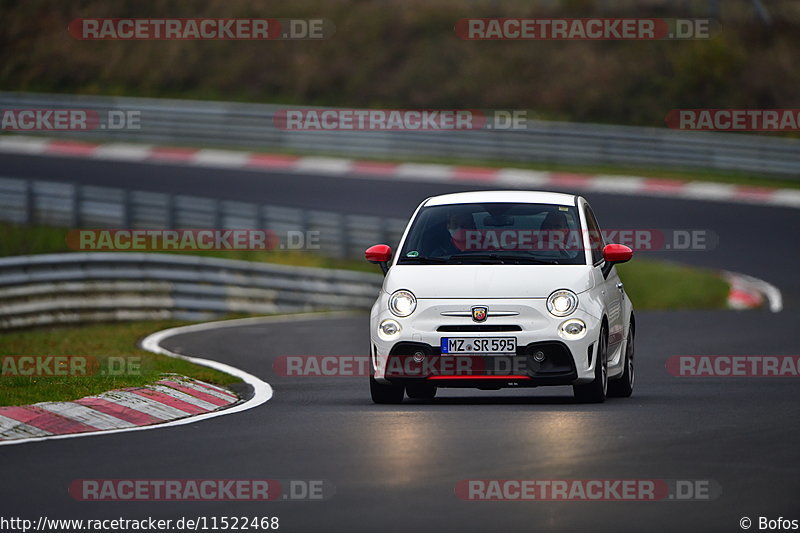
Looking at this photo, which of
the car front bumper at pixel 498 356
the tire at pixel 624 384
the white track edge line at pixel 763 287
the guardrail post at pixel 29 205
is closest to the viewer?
the car front bumper at pixel 498 356

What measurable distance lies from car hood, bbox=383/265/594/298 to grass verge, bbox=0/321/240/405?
2391 mm

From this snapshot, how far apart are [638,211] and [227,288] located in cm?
1174

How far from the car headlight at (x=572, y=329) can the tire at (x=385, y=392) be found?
1363 millimetres

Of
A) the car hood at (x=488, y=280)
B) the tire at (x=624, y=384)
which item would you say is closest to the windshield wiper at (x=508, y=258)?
the car hood at (x=488, y=280)

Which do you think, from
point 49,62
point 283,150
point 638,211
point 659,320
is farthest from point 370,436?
point 49,62

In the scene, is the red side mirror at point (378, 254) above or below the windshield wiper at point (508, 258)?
above

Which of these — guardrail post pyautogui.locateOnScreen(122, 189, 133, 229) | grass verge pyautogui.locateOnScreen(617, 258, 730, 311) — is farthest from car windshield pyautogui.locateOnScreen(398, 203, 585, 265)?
guardrail post pyautogui.locateOnScreen(122, 189, 133, 229)

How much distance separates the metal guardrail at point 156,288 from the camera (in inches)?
916

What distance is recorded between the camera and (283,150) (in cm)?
4216

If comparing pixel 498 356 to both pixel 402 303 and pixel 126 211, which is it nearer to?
pixel 402 303

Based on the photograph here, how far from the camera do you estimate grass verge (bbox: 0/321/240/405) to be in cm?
1245

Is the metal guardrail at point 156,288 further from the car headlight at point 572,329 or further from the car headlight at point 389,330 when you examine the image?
the car headlight at point 572,329

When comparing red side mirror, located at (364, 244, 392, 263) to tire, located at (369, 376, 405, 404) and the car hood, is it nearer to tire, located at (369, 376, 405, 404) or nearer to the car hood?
the car hood

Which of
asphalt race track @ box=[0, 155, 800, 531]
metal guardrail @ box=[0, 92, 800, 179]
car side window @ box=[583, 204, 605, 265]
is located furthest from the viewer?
metal guardrail @ box=[0, 92, 800, 179]
